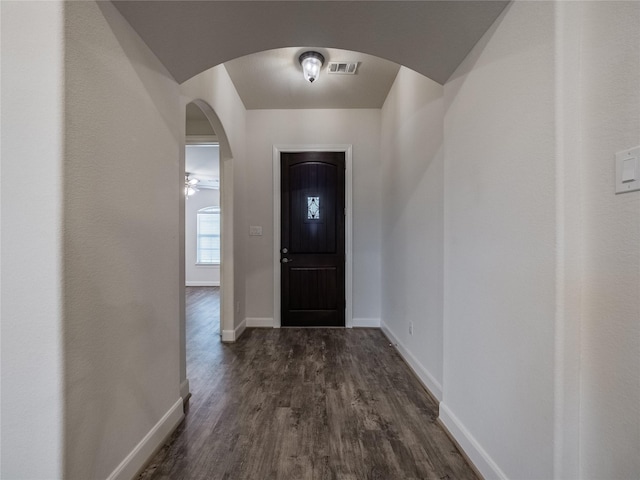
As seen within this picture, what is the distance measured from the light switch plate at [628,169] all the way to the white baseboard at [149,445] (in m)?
2.08

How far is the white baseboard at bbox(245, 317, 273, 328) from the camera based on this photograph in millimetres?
3705

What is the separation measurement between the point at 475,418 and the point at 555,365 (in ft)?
2.14

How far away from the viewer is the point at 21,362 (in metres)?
1.01

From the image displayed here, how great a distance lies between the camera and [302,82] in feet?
10.0

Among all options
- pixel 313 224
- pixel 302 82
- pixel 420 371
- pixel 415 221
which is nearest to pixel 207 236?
pixel 313 224

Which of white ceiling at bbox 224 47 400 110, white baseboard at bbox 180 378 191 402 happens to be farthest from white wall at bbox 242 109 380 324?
white baseboard at bbox 180 378 191 402

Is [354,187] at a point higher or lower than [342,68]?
lower

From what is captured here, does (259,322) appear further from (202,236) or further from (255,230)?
(202,236)

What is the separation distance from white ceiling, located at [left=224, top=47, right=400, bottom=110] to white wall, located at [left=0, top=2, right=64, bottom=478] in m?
1.89

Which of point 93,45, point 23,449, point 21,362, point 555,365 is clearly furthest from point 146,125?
point 555,365

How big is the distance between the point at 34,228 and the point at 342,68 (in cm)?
267

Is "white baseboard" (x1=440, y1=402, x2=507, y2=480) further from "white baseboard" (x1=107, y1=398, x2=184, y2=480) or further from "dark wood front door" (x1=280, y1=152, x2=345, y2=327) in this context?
"dark wood front door" (x1=280, y1=152, x2=345, y2=327)

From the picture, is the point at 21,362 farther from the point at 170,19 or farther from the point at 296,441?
the point at 170,19

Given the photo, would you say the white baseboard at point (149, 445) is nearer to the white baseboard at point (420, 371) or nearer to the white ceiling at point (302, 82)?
the white baseboard at point (420, 371)
